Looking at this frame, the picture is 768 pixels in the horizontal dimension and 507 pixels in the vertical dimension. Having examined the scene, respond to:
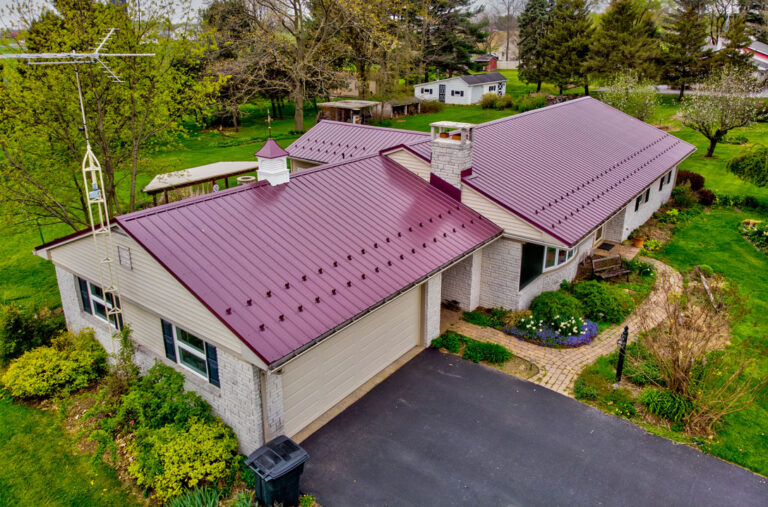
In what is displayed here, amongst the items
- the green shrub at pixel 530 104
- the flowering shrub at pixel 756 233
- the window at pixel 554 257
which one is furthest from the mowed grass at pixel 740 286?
the green shrub at pixel 530 104

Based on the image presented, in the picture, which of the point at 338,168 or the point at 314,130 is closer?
the point at 338,168

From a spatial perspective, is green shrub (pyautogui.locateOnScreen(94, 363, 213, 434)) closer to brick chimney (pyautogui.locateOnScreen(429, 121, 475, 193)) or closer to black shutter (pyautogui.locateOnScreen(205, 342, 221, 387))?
black shutter (pyautogui.locateOnScreen(205, 342, 221, 387))

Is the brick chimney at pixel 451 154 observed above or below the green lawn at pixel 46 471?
above

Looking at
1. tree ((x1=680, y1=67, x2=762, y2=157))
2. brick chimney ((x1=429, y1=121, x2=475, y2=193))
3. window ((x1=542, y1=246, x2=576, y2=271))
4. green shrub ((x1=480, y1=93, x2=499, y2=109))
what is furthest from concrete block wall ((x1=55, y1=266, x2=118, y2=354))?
green shrub ((x1=480, y1=93, x2=499, y2=109))

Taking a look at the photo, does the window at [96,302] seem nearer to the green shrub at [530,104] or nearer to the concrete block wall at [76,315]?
the concrete block wall at [76,315]

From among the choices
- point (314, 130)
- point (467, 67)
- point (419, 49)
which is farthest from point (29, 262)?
point (467, 67)

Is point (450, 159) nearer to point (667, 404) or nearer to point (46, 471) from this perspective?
point (667, 404)

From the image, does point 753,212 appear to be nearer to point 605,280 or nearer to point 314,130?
point 605,280
